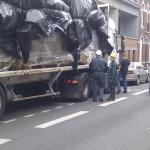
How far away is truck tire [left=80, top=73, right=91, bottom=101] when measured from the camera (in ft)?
53.0

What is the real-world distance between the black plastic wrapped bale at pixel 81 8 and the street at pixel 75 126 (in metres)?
2.85

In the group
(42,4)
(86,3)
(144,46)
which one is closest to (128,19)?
(144,46)

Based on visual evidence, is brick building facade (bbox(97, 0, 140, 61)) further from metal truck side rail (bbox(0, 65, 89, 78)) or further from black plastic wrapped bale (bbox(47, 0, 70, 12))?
metal truck side rail (bbox(0, 65, 89, 78))

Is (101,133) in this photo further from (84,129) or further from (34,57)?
(34,57)

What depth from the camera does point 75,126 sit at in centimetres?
1100

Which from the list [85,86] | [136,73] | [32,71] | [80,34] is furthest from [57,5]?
[136,73]

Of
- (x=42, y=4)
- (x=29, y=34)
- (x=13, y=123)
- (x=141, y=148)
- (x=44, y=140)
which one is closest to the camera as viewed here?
(x=141, y=148)

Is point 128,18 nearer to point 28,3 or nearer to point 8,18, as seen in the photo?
point 28,3

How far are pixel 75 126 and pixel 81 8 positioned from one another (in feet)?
20.2

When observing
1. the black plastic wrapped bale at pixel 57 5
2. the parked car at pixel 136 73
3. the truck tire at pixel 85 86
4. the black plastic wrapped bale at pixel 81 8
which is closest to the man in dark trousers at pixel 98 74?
the truck tire at pixel 85 86

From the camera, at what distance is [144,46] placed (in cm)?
5150

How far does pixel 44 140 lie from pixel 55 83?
5.98m

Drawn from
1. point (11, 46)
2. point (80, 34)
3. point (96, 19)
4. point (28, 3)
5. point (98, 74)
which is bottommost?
point (98, 74)

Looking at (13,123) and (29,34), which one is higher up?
(29,34)
